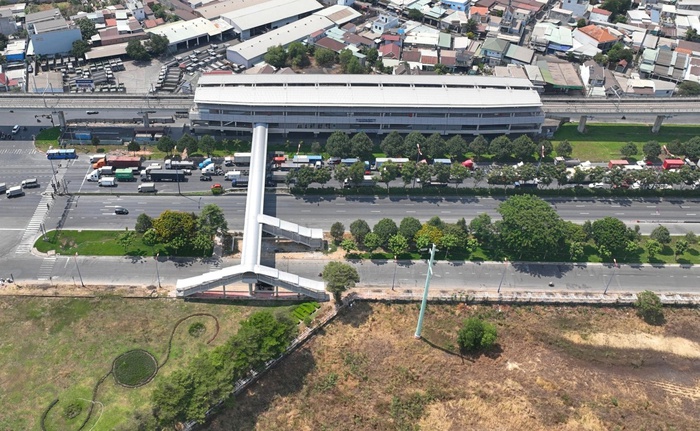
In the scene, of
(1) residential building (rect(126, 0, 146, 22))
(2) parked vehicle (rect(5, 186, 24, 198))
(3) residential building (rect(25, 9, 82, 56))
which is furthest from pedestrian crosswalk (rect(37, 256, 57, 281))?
(1) residential building (rect(126, 0, 146, 22))

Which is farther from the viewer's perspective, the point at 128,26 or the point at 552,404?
the point at 128,26

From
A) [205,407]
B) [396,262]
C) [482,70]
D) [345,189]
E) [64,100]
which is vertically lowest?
[205,407]

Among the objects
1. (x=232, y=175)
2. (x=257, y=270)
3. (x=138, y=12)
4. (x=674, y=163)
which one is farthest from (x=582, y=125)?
(x=138, y=12)

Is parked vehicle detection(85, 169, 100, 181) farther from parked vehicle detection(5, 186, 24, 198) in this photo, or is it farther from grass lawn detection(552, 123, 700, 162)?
grass lawn detection(552, 123, 700, 162)

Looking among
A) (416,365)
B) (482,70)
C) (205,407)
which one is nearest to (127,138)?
(205,407)

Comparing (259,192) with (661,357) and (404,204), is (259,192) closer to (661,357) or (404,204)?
(404,204)

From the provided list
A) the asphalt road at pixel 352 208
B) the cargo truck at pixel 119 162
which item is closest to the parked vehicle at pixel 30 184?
the asphalt road at pixel 352 208

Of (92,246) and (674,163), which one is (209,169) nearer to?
(92,246)

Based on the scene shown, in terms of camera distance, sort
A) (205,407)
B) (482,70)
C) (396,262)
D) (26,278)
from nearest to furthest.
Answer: (205,407) → (26,278) → (396,262) → (482,70)
